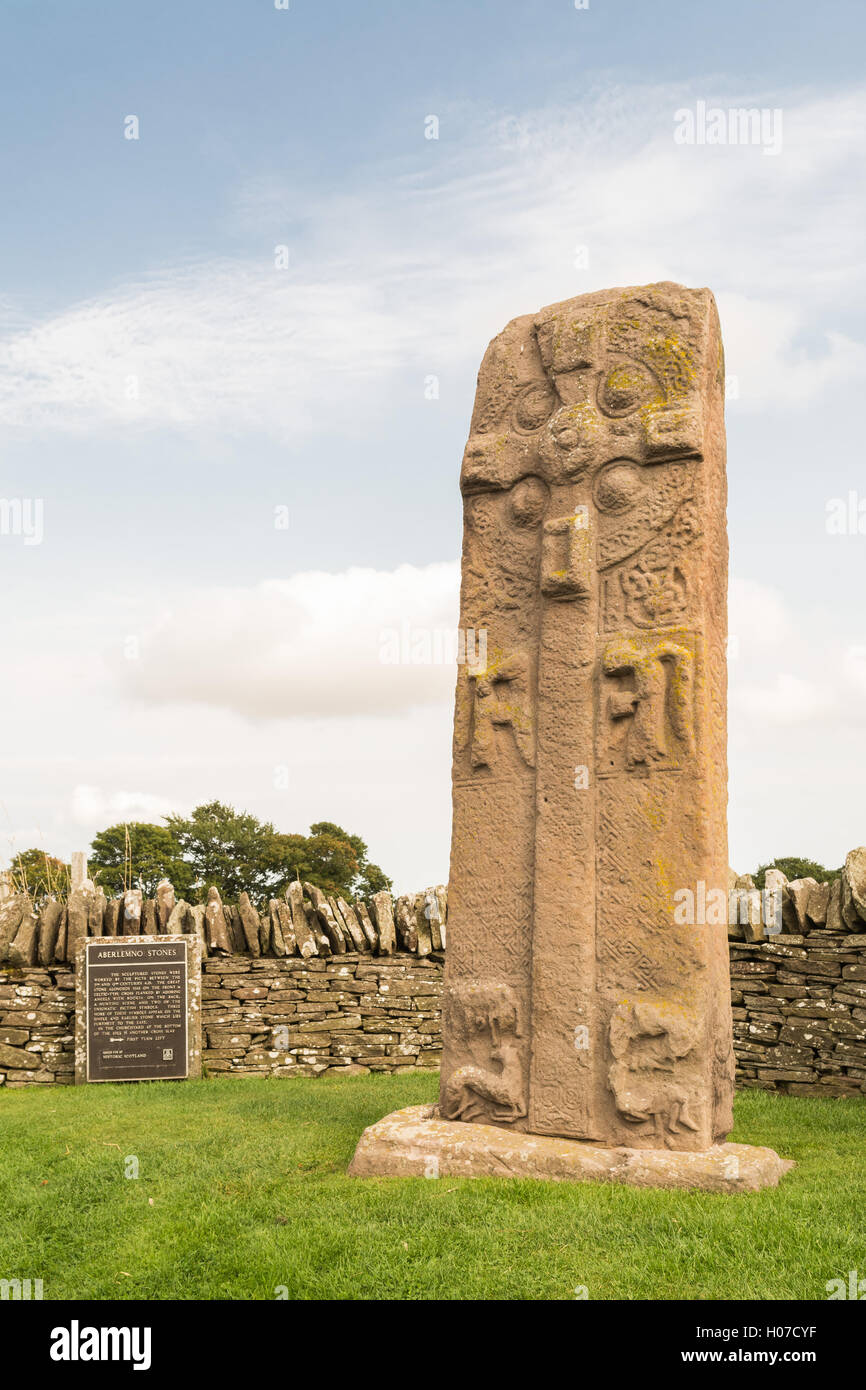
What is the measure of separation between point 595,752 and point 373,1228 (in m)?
2.62

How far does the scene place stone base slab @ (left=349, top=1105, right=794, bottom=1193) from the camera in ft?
17.2

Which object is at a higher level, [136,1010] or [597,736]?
[597,736]

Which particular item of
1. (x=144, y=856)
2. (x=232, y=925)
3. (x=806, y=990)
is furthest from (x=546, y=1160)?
(x=144, y=856)

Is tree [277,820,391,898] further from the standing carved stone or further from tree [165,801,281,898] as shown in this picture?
the standing carved stone

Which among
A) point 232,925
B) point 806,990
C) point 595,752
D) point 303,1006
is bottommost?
point 303,1006

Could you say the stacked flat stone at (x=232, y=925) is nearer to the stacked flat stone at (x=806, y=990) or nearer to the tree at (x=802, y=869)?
the stacked flat stone at (x=806, y=990)

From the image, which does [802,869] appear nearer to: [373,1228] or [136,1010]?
[136,1010]

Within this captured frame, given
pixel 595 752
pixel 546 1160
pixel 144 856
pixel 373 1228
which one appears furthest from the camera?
pixel 144 856

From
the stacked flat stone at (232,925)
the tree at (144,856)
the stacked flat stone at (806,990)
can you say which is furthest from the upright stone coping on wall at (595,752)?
the tree at (144,856)

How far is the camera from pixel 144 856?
93.6ft

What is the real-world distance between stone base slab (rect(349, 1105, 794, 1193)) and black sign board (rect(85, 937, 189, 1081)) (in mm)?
4776

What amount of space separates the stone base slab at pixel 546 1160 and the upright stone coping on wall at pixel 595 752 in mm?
23

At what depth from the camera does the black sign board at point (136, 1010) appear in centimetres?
1003
